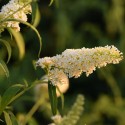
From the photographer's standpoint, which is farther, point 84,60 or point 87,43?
point 87,43

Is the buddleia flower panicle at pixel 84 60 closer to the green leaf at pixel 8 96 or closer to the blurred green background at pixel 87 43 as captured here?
the green leaf at pixel 8 96

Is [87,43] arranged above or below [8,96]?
above

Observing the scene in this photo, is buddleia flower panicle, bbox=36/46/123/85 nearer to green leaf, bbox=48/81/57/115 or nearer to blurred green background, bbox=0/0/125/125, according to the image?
green leaf, bbox=48/81/57/115

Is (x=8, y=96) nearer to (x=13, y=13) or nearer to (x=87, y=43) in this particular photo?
(x=13, y=13)

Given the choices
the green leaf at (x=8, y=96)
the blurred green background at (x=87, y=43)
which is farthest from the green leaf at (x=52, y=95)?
the blurred green background at (x=87, y=43)

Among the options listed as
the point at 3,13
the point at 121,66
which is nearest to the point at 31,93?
the point at 121,66

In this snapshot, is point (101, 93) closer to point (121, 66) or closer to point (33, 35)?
point (121, 66)

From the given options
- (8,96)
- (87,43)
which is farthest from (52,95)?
(87,43)

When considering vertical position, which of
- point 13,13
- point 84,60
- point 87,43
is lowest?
point 84,60
